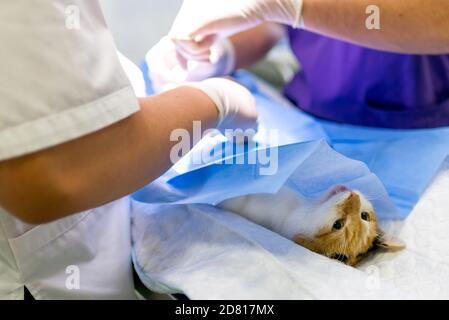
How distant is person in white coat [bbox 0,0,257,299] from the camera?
1.61 ft

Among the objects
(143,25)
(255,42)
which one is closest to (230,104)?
(255,42)

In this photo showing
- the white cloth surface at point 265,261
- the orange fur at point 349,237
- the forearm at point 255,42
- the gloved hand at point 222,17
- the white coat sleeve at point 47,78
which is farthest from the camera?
the forearm at point 255,42

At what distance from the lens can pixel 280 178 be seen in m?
0.65

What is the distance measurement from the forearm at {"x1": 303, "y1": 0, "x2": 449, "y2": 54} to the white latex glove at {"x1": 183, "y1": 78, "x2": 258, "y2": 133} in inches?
6.7

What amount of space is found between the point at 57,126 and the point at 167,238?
0.27m

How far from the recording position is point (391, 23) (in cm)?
77

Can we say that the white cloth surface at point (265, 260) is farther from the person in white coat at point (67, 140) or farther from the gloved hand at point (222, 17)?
the gloved hand at point (222, 17)

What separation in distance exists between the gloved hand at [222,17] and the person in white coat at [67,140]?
22cm

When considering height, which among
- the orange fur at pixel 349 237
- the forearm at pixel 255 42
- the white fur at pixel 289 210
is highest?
the forearm at pixel 255 42

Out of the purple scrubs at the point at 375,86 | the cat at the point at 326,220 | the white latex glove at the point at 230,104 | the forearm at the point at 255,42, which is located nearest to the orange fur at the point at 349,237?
the cat at the point at 326,220

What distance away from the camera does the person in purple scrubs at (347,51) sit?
78 cm

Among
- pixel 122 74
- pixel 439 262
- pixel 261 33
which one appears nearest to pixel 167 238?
pixel 122 74

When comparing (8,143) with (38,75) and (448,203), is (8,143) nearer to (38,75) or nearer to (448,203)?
(38,75)

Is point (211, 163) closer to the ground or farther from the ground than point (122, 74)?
closer to the ground
